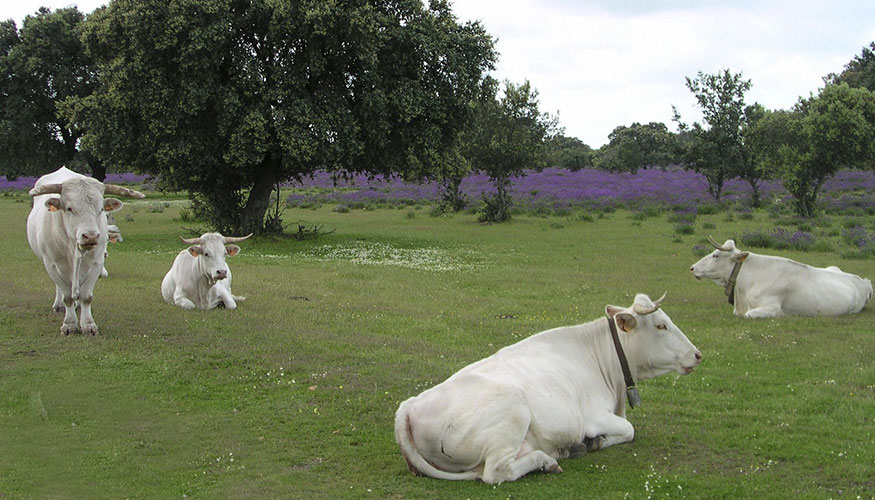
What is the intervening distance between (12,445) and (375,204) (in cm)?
3946

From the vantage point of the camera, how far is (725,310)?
1503 centimetres

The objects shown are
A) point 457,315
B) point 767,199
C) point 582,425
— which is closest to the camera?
point 582,425

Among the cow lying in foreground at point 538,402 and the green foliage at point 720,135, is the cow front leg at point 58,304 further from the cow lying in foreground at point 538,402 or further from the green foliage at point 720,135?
the green foliage at point 720,135

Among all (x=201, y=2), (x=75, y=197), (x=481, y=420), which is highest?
(x=201, y=2)

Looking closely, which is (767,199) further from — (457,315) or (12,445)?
(12,445)

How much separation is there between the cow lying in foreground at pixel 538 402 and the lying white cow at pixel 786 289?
23.2 feet

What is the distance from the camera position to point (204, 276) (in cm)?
1448

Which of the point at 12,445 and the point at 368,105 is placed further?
the point at 368,105

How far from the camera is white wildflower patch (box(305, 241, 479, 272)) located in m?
21.2

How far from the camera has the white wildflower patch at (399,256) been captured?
21172 millimetres

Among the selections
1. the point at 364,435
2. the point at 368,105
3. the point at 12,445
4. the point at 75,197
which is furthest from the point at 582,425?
the point at 368,105

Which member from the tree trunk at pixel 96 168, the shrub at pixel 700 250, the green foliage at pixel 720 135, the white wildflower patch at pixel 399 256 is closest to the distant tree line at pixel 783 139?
the green foliage at pixel 720 135

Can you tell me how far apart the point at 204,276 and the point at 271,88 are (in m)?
11.7

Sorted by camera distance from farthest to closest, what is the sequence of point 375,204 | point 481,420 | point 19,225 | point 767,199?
point 375,204 < point 767,199 < point 19,225 < point 481,420
